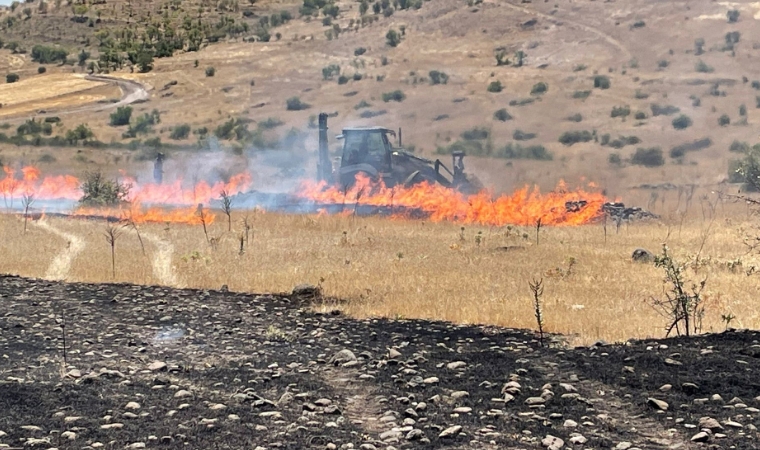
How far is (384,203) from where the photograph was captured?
34125 millimetres

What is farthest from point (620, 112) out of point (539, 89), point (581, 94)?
point (539, 89)

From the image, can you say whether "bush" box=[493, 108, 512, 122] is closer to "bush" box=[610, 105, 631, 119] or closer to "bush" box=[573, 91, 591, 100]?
"bush" box=[573, 91, 591, 100]

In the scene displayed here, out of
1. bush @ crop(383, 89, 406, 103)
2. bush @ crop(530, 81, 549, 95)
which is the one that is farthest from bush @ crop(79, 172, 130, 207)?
bush @ crop(530, 81, 549, 95)

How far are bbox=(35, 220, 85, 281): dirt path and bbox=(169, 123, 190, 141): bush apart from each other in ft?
139

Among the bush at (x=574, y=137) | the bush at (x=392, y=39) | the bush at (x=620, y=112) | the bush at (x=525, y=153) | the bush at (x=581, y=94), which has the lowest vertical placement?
the bush at (x=525, y=153)

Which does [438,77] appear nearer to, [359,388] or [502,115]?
[502,115]

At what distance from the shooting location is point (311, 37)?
11194cm

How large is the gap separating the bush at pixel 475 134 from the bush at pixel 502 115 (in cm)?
386

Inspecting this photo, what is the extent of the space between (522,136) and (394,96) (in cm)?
1868

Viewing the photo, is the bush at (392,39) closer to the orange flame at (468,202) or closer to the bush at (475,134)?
the bush at (475,134)

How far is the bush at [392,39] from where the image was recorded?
103250 millimetres

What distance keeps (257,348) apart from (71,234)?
54.3 feet

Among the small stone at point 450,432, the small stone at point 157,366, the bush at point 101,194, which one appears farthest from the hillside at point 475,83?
the small stone at point 450,432

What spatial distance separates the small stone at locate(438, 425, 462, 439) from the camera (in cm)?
769
